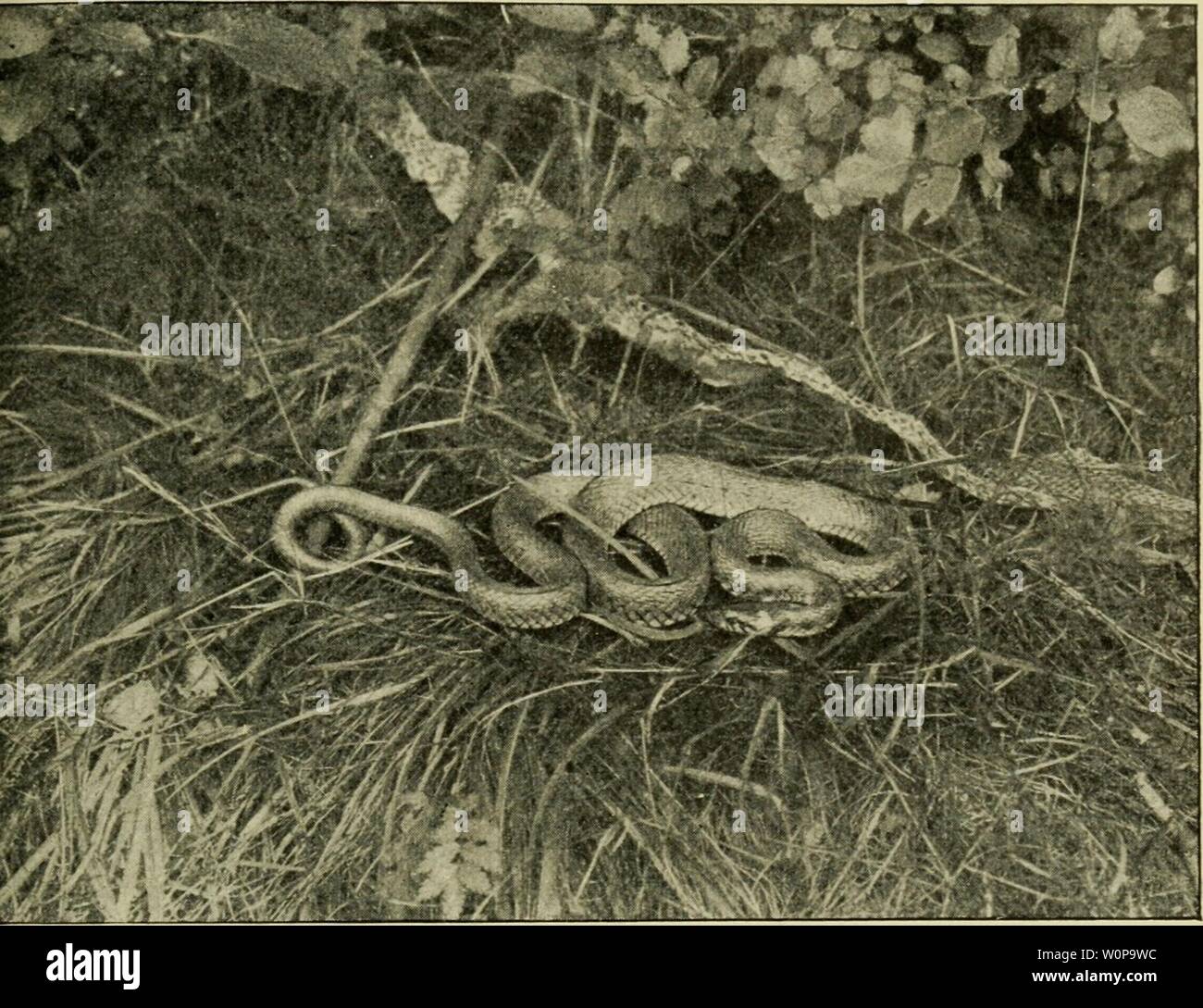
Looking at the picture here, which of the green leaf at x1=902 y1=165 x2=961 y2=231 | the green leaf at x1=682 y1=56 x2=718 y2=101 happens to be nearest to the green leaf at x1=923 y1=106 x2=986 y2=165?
the green leaf at x1=902 y1=165 x2=961 y2=231

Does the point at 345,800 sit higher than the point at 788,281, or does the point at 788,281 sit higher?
the point at 788,281

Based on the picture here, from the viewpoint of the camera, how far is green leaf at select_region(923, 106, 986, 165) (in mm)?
3094

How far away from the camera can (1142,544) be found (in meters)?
3.11

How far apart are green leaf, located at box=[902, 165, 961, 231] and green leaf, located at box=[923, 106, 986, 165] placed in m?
0.03

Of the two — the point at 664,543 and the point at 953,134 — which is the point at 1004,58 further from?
the point at 664,543

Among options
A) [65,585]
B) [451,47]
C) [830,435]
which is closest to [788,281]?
[830,435]

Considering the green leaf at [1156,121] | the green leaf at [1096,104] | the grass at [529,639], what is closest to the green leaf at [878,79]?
the grass at [529,639]

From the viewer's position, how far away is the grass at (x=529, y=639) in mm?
3023

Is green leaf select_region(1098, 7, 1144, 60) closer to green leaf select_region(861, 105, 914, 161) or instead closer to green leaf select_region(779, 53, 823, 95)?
green leaf select_region(861, 105, 914, 161)

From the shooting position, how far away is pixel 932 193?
122 inches

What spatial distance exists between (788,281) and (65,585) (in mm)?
1903

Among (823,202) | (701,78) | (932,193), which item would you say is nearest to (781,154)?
(823,202)

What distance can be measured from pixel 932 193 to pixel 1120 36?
60cm

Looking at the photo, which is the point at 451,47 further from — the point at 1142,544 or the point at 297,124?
the point at 1142,544
